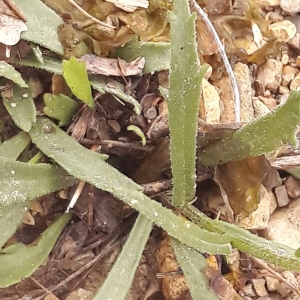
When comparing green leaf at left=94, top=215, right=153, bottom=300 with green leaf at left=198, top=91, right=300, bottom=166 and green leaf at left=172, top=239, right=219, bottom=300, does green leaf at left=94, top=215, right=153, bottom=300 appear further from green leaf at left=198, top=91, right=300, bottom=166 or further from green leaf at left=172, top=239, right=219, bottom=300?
green leaf at left=198, top=91, right=300, bottom=166

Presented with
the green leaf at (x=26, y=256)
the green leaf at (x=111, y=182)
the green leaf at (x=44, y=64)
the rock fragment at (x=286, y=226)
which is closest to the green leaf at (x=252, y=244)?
the green leaf at (x=111, y=182)

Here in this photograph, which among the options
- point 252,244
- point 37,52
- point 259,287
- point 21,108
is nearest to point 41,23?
point 37,52

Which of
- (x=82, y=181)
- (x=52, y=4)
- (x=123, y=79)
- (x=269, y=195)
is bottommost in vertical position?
(x=269, y=195)

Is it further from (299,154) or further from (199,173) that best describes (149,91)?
(299,154)

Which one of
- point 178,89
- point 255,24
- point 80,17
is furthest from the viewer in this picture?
point 255,24

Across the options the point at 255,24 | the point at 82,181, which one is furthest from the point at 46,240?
the point at 255,24

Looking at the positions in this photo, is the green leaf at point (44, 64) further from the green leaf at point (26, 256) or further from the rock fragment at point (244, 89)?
the rock fragment at point (244, 89)

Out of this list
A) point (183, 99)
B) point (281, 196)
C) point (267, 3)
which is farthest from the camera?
point (267, 3)

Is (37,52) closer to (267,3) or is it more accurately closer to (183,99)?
(183,99)
